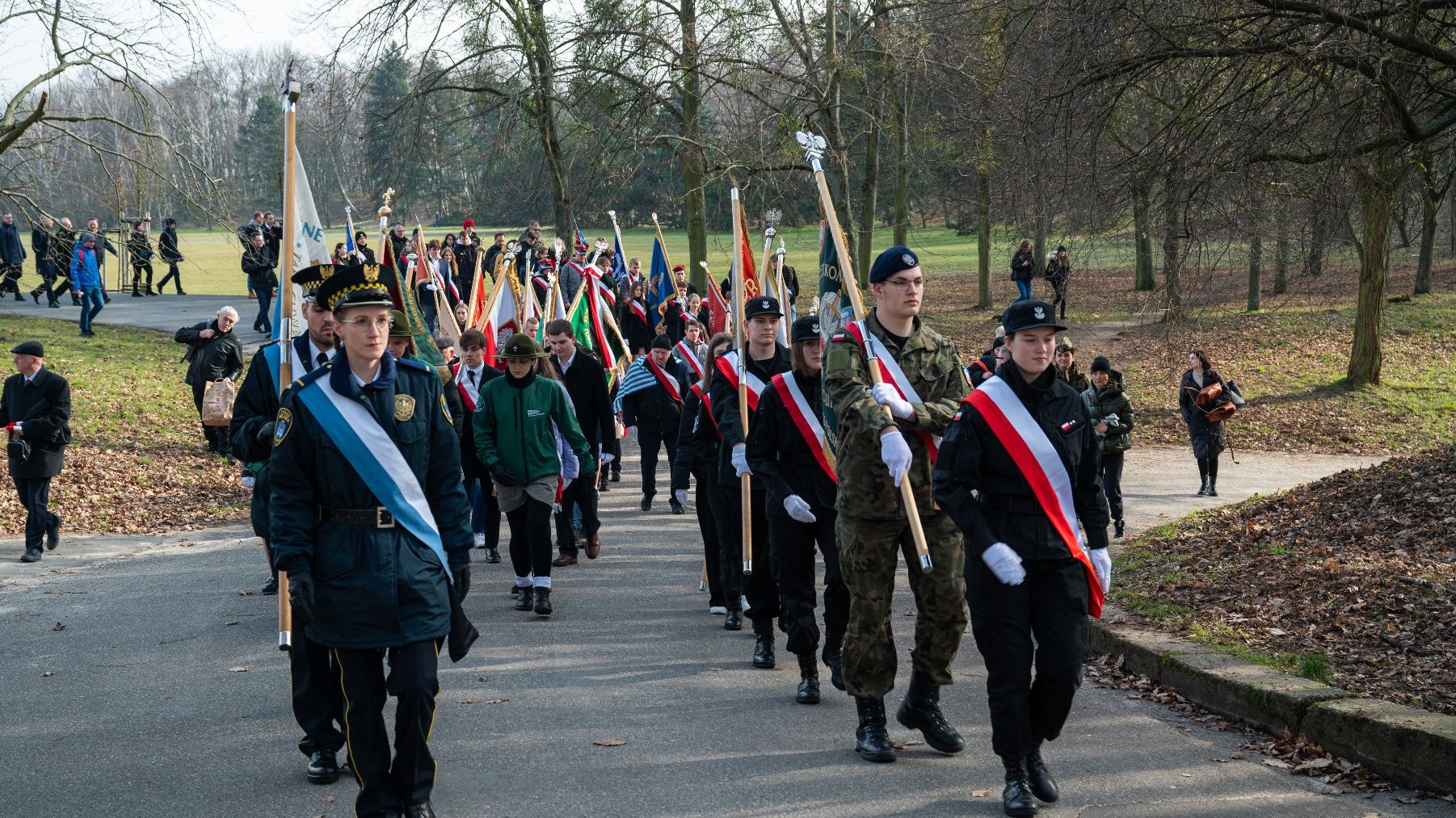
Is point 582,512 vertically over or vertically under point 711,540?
under

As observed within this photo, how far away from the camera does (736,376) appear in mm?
9008

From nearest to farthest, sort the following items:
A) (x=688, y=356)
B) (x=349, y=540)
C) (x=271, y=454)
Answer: (x=349, y=540) < (x=271, y=454) < (x=688, y=356)

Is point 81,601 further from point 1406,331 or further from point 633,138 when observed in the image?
point 1406,331

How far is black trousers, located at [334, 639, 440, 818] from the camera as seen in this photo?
16.4 ft

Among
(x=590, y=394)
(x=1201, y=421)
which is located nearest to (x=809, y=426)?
(x=590, y=394)

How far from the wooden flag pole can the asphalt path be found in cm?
99

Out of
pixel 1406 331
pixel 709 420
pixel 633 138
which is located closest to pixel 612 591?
pixel 709 420

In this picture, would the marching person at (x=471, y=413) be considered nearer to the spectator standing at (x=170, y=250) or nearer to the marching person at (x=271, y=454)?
the marching person at (x=271, y=454)

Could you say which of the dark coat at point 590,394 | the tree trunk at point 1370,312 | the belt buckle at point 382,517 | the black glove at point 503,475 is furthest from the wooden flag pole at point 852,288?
the tree trunk at point 1370,312

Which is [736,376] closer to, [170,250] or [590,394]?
[590,394]

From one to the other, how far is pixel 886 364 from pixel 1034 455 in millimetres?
931

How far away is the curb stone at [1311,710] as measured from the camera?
5668 mm

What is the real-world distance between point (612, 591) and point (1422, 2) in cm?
660

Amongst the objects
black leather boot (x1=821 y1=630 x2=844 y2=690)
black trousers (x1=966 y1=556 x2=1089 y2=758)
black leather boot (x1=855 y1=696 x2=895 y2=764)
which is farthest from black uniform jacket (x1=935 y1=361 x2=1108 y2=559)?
black leather boot (x1=821 y1=630 x2=844 y2=690)
